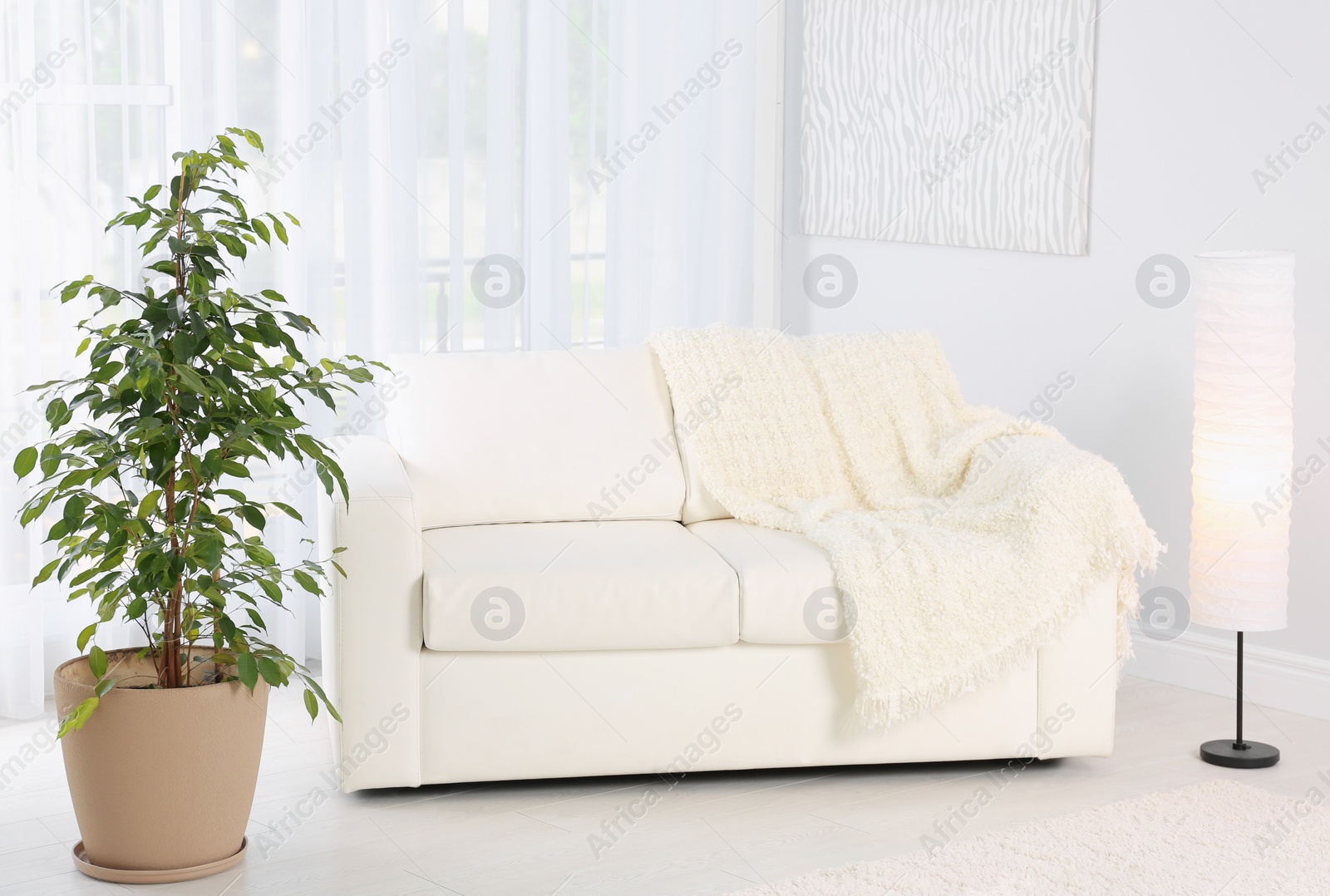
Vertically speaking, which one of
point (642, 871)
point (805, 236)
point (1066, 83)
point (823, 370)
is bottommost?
point (642, 871)

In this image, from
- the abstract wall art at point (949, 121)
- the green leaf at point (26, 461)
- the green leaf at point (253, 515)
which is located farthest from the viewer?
the abstract wall art at point (949, 121)

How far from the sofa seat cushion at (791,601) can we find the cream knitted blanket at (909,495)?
0.04m

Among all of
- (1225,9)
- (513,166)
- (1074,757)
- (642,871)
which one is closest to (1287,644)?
(1074,757)

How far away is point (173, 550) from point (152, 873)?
1.71ft

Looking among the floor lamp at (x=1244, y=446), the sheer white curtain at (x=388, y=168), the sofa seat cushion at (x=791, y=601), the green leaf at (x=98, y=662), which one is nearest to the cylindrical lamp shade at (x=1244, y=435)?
the floor lamp at (x=1244, y=446)

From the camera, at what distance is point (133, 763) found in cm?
220

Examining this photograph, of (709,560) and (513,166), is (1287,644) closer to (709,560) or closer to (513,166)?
(709,560)

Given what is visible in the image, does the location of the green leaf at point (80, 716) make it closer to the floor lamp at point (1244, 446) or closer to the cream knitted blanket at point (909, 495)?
the cream knitted blanket at point (909, 495)

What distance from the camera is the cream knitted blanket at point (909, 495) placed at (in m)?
2.68

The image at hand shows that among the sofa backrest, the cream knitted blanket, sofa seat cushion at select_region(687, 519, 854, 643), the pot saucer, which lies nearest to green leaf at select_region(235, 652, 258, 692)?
the pot saucer

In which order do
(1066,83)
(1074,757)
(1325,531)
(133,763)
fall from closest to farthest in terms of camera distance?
1. (133,763)
2. (1074,757)
3. (1325,531)
4. (1066,83)

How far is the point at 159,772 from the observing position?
7.25 ft

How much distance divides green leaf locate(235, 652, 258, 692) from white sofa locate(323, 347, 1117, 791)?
1.11 ft

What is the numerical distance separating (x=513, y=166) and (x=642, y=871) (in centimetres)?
227
